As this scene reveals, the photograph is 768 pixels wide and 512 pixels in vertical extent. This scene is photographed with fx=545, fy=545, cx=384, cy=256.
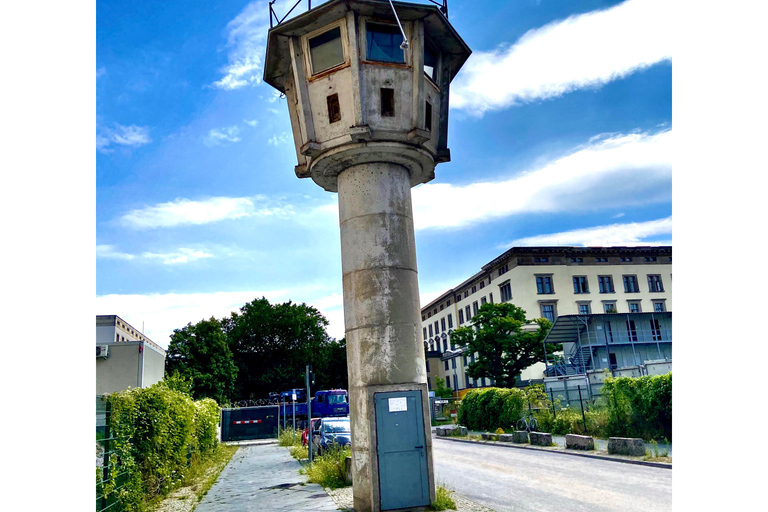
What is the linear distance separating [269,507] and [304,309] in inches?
2140

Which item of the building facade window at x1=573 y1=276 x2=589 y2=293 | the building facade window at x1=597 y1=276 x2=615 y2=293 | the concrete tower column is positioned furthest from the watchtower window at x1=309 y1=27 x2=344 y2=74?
the building facade window at x1=597 y1=276 x2=615 y2=293

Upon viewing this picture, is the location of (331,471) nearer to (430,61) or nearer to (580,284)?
(430,61)

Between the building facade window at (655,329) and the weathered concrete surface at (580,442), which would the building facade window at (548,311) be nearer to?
the building facade window at (655,329)

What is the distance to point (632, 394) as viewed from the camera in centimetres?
2047

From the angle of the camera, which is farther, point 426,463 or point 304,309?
point 304,309

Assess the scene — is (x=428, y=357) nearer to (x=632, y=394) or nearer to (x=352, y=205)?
(x=632, y=394)

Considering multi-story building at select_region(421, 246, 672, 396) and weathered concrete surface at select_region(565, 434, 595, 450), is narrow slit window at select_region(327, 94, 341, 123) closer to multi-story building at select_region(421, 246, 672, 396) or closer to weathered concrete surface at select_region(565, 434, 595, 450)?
weathered concrete surface at select_region(565, 434, 595, 450)

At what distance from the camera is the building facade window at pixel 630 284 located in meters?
68.5

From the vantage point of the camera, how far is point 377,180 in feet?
39.7

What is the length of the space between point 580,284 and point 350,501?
197ft

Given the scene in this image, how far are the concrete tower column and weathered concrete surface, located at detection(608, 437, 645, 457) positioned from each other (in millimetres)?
9096

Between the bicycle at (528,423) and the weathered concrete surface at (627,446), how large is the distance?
859 cm

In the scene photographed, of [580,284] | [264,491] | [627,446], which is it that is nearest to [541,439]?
[627,446]
